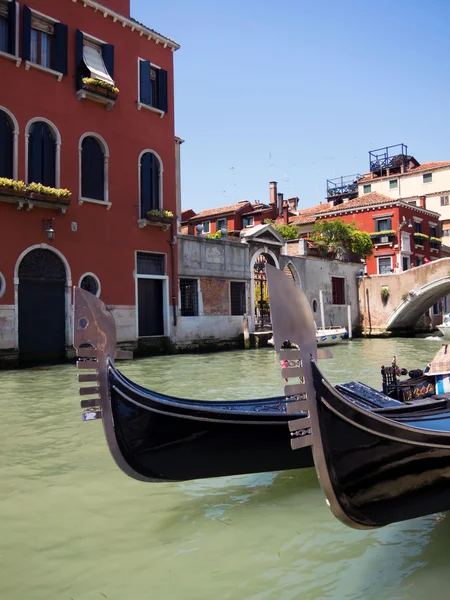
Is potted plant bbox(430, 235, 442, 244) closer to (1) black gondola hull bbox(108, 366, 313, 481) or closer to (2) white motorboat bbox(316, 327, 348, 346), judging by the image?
→ (2) white motorboat bbox(316, 327, 348, 346)

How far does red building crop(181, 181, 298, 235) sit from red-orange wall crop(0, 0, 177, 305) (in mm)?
9399

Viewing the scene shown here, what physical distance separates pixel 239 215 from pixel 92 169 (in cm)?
1119

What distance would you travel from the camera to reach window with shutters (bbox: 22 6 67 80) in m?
8.04

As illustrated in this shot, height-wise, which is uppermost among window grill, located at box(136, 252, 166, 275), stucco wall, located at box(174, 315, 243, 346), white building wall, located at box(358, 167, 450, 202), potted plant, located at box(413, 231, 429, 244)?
white building wall, located at box(358, 167, 450, 202)

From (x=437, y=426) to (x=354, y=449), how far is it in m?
0.49

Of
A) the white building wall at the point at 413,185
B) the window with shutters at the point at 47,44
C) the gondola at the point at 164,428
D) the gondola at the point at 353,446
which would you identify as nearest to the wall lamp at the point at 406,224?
the white building wall at the point at 413,185

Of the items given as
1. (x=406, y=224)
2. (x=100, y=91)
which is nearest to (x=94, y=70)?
(x=100, y=91)

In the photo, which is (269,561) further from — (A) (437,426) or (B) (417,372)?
(B) (417,372)

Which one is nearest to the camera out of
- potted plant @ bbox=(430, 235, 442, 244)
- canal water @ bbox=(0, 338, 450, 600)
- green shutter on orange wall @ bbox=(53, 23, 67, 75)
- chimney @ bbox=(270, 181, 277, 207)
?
canal water @ bbox=(0, 338, 450, 600)

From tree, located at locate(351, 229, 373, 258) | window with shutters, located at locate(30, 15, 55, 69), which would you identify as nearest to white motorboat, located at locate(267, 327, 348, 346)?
tree, located at locate(351, 229, 373, 258)

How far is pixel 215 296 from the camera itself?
36.4 ft

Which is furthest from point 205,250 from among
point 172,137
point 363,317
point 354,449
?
point 354,449

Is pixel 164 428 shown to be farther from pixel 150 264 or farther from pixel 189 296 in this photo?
pixel 189 296

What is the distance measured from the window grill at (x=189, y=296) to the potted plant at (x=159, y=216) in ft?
4.72
